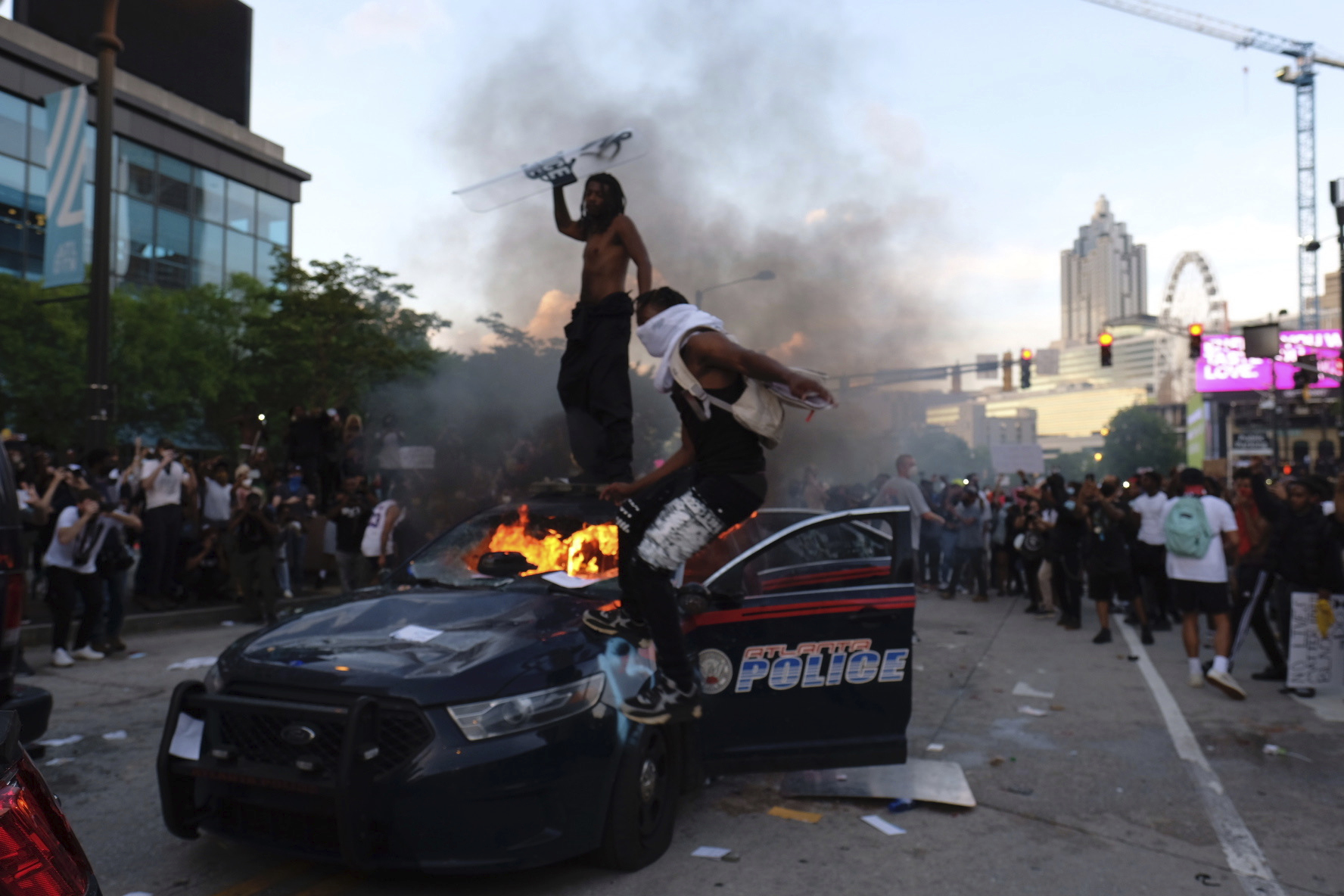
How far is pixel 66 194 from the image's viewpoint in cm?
1089

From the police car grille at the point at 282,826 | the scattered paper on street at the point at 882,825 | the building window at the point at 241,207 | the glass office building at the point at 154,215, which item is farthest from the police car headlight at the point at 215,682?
the building window at the point at 241,207

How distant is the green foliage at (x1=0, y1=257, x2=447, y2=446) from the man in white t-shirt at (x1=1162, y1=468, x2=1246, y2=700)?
20.9 meters

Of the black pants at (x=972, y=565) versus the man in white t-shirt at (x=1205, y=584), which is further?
the black pants at (x=972, y=565)

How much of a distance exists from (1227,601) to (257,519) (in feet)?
29.7

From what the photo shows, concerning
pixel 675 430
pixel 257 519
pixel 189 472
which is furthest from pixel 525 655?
pixel 675 430

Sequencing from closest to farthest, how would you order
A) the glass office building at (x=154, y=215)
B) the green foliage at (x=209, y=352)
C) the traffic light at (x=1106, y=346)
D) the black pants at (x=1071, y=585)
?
the black pants at (x=1071, y=585)
the traffic light at (x=1106, y=346)
the green foliage at (x=209, y=352)
the glass office building at (x=154, y=215)

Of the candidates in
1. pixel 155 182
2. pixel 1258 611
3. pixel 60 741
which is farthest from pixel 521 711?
pixel 155 182

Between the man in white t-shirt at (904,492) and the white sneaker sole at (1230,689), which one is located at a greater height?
the man in white t-shirt at (904,492)

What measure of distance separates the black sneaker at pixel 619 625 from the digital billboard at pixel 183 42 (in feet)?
146

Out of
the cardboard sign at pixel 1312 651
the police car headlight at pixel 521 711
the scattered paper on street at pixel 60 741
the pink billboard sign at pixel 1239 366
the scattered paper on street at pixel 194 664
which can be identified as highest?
the pink billboard sign at pixel 1239 366

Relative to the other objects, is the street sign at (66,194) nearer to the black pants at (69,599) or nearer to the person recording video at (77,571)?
the person recording video at (77,571)

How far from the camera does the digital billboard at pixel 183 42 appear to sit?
4022cm

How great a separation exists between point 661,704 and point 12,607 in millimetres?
2764

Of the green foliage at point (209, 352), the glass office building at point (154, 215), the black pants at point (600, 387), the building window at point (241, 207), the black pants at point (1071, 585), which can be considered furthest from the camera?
the building window at point (241, 207)
